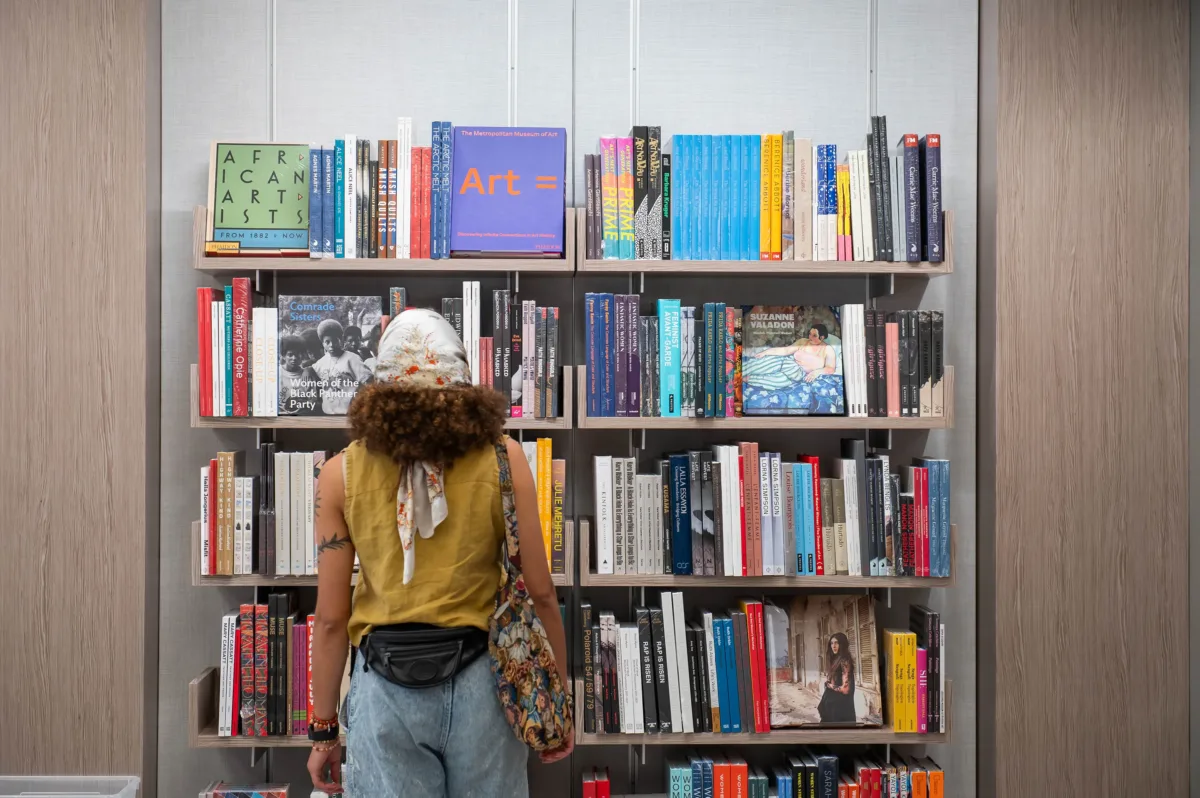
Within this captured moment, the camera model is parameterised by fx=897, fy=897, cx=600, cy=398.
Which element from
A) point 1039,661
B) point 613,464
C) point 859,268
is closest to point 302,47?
point 613,464

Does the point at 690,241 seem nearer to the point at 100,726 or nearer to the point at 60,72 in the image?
the point at 60,72

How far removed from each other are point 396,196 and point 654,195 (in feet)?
2.20

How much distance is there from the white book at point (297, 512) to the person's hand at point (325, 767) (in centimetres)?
68

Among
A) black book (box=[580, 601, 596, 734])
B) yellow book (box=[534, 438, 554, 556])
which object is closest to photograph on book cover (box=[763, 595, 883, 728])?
black book (box=[580, 601, 596, 734])

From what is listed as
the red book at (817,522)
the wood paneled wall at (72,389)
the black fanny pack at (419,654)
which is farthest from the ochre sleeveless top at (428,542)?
the wood paneled wall at (72,389)

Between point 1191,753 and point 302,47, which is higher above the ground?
point 302,47

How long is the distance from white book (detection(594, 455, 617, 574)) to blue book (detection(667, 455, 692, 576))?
0.16 metres

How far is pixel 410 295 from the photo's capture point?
8.34 feet

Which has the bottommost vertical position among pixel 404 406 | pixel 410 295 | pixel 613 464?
pixel 613 464

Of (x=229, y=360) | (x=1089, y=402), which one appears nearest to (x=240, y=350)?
(x=229, y=360)

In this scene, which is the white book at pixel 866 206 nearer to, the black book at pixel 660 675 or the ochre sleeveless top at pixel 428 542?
the black book at pixel 660 675

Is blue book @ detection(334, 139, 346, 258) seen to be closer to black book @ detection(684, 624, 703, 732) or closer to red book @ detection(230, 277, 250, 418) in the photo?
red book @ detection(230, 277, 250, 418)

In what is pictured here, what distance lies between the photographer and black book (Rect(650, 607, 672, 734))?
2342 mm

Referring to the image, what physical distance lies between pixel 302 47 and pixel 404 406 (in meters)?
1.54
